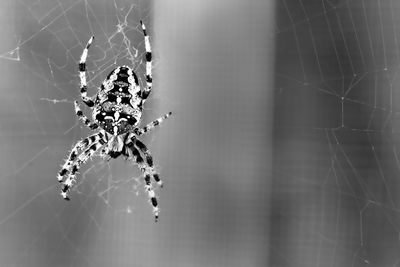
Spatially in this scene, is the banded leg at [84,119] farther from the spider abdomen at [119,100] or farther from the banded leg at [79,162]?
the banded leg at [79,162]

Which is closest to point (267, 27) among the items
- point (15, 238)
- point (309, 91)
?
point (309, 91)

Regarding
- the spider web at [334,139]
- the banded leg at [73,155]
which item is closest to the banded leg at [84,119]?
the banded leg at [73,155]

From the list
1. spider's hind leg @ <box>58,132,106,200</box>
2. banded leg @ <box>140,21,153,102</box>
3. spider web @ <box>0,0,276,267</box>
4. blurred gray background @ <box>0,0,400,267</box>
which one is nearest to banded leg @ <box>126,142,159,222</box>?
spider's hind leg @ <box>58,132,106,200</box>

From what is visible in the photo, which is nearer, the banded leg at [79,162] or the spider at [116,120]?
the spider at [116,120]

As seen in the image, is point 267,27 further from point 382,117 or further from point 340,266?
point 340,266

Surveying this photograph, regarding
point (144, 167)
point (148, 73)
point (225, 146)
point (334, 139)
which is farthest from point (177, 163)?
point (148, 73)
